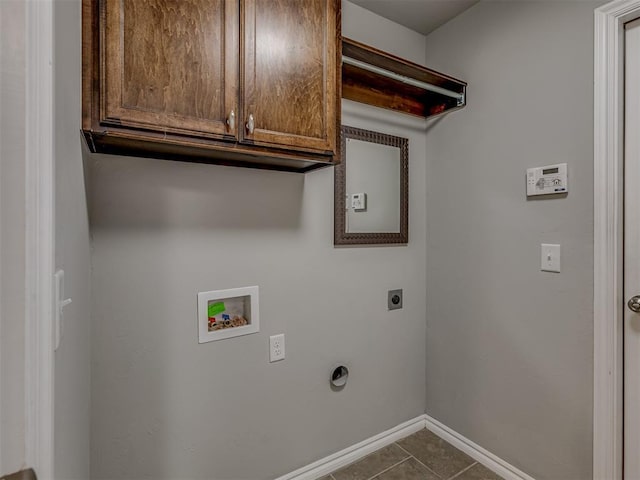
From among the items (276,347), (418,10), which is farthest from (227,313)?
(418,10)

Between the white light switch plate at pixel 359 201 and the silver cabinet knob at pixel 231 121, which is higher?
the silver cabinet knob at pixel 231 121

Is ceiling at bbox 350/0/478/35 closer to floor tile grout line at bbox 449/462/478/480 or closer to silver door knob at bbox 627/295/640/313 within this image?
silver door knob at bbox 627/295/640/313

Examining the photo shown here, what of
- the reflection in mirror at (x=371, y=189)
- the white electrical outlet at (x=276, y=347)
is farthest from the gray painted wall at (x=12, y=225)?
the reflection in mirror at (x=371, y=189)

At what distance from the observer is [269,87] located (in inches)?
47.8

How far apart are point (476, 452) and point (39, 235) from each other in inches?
86.1

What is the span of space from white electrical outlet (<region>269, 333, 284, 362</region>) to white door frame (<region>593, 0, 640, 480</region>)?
135 centimetres

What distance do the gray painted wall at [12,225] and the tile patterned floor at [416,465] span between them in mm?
1656

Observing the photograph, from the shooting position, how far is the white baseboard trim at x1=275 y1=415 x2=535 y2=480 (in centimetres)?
170

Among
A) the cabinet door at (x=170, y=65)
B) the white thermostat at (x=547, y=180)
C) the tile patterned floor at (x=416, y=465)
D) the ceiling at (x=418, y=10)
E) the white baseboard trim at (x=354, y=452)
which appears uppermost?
the ceiling at (x=418, y=10)

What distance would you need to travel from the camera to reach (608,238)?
1360 mm

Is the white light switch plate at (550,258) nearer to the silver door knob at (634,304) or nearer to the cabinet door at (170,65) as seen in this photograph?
the silver door knob at (634,304)

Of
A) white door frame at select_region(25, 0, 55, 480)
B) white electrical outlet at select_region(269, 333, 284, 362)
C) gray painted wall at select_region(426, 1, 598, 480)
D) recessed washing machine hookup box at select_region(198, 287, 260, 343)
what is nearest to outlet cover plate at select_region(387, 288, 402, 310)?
gray painted wall at select_region(426, 1, 598, 480)

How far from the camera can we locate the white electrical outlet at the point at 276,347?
1596mm

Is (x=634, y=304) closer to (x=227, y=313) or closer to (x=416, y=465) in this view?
(x=416, y=465)
